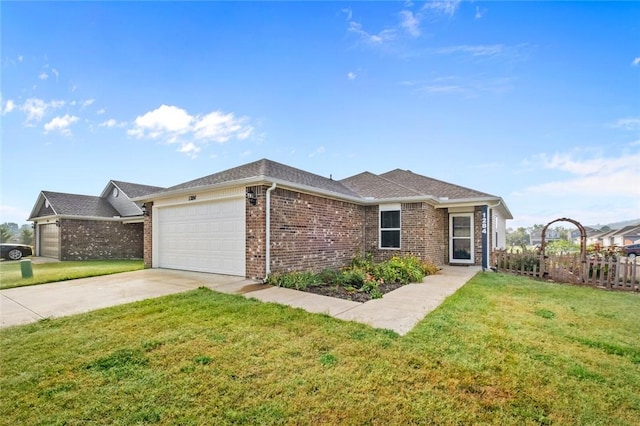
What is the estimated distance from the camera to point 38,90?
32.2ft

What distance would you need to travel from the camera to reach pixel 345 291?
694 cm

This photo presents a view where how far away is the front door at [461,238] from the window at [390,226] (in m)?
2.96

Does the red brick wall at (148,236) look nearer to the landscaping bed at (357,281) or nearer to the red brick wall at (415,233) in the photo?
the landscaping bed at (357,281)

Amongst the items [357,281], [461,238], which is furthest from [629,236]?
[357,281]

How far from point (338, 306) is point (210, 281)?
395cm

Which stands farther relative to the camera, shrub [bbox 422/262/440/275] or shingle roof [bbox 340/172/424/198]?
shingle roof [bbox 340/172/424/198]

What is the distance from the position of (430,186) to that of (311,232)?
23.4ft

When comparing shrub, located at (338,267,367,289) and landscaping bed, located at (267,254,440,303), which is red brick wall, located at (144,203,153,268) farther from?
shrub, located at (338,267,367,289)

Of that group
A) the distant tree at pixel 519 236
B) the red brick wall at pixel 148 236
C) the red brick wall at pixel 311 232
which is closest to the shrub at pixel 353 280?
the red brick wall at pixel 311 232

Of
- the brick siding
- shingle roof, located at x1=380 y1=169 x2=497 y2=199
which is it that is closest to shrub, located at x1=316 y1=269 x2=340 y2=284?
shingle roof, located at x1=380 y1=169 x2=497 y2=199

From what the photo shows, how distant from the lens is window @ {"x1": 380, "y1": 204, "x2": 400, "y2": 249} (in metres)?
11.3

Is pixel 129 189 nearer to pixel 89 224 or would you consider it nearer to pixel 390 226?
pixel 89 224

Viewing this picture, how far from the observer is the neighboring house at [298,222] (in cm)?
795

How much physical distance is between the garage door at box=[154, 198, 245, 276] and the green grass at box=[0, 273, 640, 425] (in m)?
3.48
